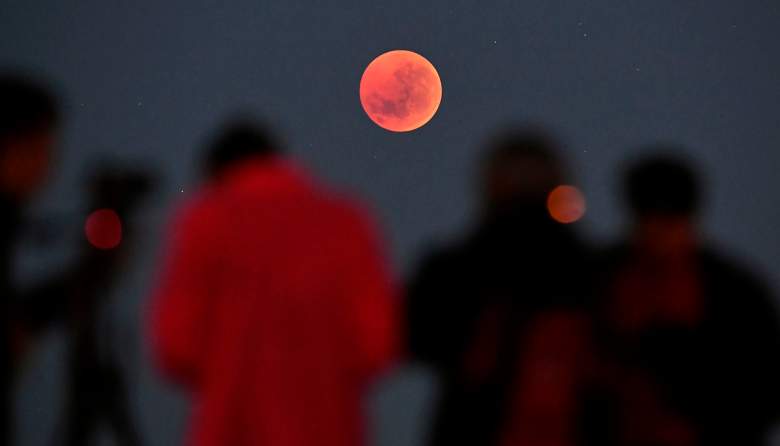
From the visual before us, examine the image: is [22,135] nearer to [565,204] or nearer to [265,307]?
[265,307]

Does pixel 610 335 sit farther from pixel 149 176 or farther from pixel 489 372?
pixel 149 176

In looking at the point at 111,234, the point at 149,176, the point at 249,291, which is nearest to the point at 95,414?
the point at 111,234

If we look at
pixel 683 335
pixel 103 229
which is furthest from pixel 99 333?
pixel 683 335

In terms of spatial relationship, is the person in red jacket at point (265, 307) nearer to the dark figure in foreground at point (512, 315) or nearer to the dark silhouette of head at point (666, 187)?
the dark figure in foreground at point (512, 315)

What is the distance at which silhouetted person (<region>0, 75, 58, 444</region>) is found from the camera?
1.44m

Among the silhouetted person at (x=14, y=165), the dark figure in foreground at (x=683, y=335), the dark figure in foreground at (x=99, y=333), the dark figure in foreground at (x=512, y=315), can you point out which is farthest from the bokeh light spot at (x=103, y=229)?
the dark figure in foreground at (x=683, y=335)

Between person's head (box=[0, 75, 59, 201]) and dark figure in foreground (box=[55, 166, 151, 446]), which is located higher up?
person's head (box=[0, 75, 59, 201])

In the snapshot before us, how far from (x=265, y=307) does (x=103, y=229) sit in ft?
3.11

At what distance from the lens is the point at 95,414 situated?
2244 millimetres

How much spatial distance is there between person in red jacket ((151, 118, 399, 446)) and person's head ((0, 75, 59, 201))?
0.84ft

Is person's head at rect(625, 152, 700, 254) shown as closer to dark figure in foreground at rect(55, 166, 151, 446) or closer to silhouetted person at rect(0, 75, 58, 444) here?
silhouetted person at rect(0, 75, 58, 444)

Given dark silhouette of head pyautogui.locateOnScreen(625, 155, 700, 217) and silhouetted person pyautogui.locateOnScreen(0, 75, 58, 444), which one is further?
dark silhouette of head pyautogui.locateOnScreen(625, 155, 700, 217)

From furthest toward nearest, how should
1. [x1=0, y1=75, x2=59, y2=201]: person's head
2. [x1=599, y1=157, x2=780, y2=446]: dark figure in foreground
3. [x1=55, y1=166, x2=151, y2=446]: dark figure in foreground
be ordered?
1. [x1=55, y1=166, x2=151, y2=446]: dark figure in foreground
2. [x1=599, y1=157, x2=780, y2=446]: dark figure in foreground
3. [x1=0, y1=75, x2=59, y2=201]: person's head

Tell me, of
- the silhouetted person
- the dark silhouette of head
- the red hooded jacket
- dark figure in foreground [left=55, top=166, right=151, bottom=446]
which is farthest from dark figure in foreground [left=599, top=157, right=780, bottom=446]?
dark figure in foreground [left=55, top=166, right=151, bottom=446]
